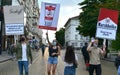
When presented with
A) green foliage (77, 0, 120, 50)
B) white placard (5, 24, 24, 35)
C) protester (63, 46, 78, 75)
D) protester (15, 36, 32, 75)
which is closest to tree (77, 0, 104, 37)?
green foliage (77, 0, 120, 50)

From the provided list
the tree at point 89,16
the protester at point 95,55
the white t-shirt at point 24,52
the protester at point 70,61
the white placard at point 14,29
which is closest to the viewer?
the protester at point 70,61

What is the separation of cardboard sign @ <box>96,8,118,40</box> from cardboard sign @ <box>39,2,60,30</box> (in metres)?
1.80

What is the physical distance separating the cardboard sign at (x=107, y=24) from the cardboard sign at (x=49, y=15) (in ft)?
5.91

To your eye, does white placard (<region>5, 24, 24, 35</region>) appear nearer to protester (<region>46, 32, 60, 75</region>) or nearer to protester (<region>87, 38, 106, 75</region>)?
protester (<region>46, 32, 60, 75</region>)

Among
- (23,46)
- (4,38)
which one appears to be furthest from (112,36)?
(4,38)

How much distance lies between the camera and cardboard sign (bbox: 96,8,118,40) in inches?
677

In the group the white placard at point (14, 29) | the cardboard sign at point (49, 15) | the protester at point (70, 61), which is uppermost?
the cardboard sign at point (49, 15)

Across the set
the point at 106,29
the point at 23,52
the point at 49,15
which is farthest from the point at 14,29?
the point at 106,29

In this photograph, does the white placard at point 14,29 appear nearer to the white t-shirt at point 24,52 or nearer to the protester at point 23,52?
the protester at point 23,52

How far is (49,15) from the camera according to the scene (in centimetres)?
1730

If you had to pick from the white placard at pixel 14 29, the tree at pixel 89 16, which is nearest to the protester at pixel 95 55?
the white placard at pixel 14 29

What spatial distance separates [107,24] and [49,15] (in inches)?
94.7

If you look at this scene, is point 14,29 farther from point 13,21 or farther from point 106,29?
point 106,29

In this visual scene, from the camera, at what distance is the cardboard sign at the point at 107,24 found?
56.4 feet
